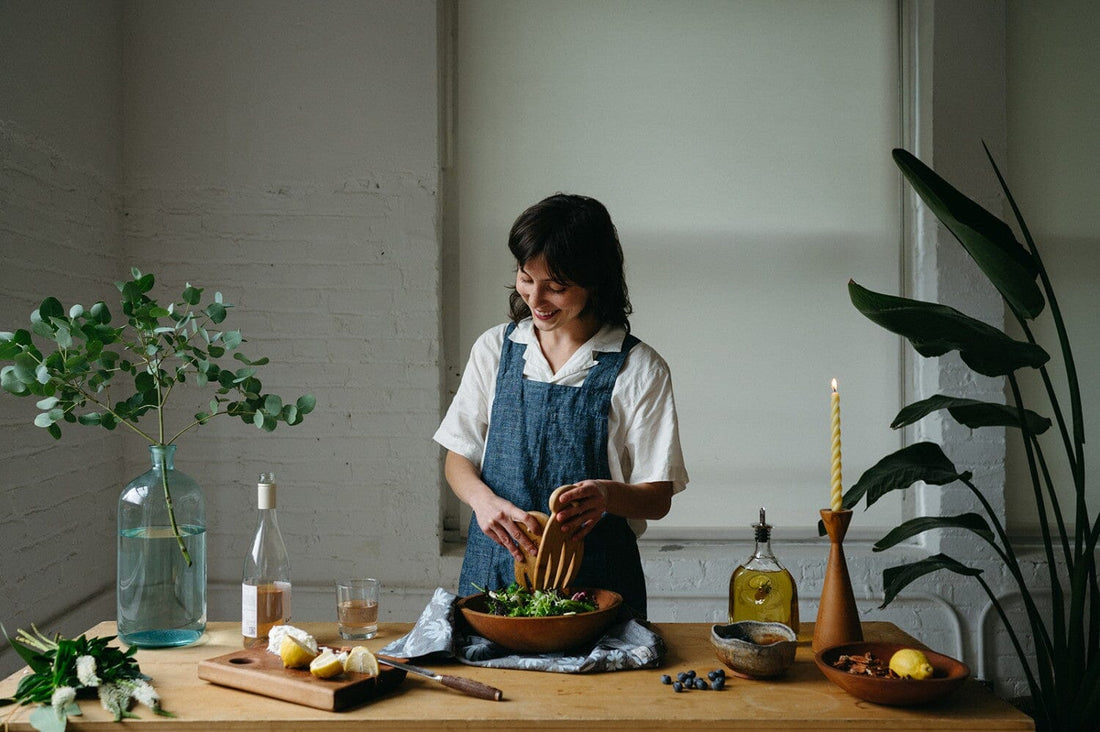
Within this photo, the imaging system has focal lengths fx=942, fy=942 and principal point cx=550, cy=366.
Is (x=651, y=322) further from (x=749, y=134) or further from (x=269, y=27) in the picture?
(x=269, y=27)

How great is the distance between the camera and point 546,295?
202cm

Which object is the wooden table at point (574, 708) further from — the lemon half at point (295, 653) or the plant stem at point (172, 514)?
the plant stem at point (172, 514)

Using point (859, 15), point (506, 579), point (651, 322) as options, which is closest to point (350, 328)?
point (651, 322)

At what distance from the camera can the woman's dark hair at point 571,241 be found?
6.55 ft

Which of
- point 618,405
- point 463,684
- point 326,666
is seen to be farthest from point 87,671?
point 618,405

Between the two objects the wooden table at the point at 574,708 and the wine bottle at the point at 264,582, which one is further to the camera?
→ the wine bottle at the point at 264,582

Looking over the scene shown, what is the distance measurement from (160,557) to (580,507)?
760 mm

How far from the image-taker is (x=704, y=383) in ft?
11.2

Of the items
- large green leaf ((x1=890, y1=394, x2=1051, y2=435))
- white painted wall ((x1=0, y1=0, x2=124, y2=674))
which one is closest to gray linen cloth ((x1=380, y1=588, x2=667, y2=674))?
large green leaf ((x1=890, y1=394, x2=1051, y2=435))

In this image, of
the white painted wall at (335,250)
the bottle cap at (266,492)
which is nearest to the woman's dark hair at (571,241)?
the bottle cap at (266,492)

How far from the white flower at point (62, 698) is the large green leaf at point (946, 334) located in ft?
5.35

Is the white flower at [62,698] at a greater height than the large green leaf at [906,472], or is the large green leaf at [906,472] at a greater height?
the large green leaf at [906,472]

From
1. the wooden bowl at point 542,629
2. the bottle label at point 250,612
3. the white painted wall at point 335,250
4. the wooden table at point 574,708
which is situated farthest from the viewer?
the white painted wall at point 335,250

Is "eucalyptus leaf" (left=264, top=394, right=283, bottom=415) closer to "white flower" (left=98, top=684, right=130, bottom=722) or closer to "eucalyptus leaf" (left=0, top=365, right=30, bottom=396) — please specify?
"eucalyptus leaf" (left=0, top=365, right=30, bottom=396)
